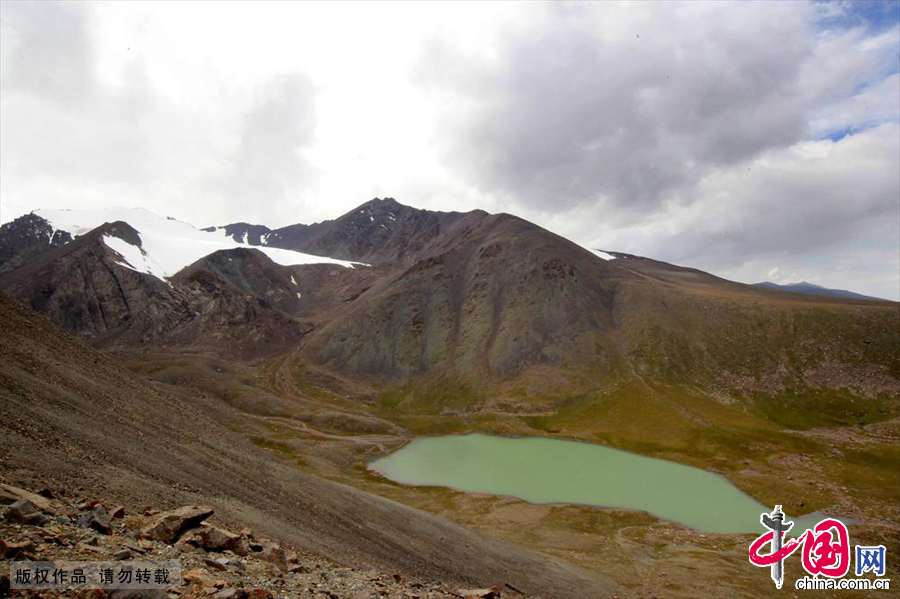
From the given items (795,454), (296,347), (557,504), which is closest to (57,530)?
(557,504)

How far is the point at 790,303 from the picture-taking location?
12044 centimetres

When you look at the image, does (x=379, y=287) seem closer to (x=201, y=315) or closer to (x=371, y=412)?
(x=201, y=315)

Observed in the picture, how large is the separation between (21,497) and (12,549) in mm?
4351

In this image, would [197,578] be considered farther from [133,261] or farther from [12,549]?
[133,261]

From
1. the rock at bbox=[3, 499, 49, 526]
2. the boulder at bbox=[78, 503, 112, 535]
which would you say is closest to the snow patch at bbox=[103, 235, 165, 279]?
the boulder at bbox=[78, 503, 112, 535]

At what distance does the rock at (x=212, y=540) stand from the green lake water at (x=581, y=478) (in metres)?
49.6

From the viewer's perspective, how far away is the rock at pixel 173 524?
15.4 m

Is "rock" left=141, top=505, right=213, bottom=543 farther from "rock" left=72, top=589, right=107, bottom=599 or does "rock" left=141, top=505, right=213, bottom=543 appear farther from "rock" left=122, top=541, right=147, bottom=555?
"rock" left=72, top=589, right=107, bottom=599

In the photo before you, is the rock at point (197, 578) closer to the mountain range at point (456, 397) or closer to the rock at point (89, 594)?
the rock at point (89, 594)

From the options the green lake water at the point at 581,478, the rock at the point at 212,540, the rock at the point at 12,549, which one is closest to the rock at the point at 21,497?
the rock at the point at 12,549

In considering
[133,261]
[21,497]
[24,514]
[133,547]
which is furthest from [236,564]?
[133,261]

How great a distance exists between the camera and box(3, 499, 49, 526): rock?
12.4 m

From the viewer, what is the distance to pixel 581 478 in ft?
226

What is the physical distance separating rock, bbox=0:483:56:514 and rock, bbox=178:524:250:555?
3950mm
